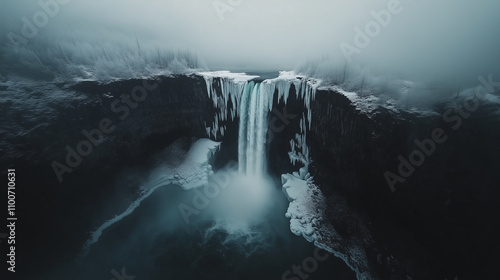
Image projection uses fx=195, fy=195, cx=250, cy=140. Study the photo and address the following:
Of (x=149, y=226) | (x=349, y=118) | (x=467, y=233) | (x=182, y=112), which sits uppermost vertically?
(x=349, y=118)

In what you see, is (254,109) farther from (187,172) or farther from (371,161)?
(371,161)

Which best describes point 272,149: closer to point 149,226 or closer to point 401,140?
point 401,140

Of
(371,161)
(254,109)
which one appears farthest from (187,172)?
(371,161)

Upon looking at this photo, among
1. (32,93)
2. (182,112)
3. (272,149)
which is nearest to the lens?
(32,93)

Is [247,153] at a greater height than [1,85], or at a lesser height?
lesser

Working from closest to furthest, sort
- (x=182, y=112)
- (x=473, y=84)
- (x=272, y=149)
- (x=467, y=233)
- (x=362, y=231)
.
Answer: (x=467, y=233) < (x=473, y=84) < (x=362, y=231) < (x=272, y=149) < (x=182, y=112)

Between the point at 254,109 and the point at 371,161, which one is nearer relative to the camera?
the point at 371,161

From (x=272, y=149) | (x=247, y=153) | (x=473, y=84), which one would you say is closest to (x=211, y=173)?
(x=247, y=153)

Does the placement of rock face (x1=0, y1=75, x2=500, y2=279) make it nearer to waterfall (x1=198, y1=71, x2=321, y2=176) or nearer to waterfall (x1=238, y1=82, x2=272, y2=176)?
waterfall (x1=198, y1=71, x2=321, y2=176)
